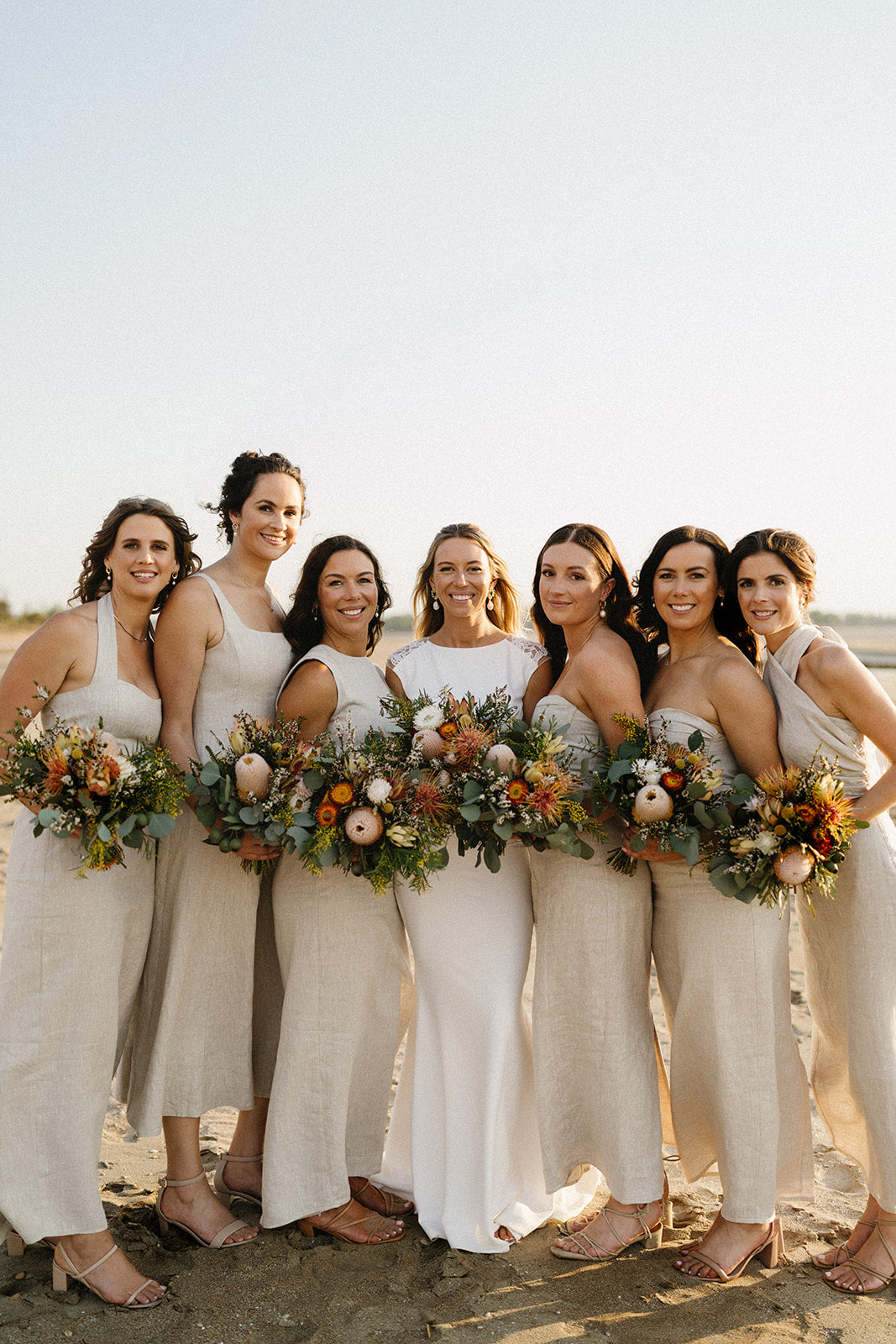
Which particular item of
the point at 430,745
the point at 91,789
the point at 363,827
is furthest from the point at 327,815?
the point at 91,789

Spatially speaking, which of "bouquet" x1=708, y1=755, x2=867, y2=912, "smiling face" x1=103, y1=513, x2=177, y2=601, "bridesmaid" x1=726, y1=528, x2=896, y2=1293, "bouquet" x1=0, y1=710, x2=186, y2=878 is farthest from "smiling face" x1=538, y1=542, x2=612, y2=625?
"bouquet" x1=0, y1=710, x2=186, y2=878

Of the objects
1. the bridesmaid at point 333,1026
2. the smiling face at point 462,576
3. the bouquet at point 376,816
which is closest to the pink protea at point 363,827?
the bouquet at point 376,816

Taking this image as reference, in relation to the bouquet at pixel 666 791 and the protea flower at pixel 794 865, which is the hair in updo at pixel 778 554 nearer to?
the bouquet at pixel 666 791

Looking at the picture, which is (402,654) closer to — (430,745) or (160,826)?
(430,745)

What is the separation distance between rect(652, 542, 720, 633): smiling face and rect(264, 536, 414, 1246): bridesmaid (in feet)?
4.86

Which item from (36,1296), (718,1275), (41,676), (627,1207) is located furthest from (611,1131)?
(41,676)

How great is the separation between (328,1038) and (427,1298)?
1.14m

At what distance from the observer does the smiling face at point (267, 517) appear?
4.99m

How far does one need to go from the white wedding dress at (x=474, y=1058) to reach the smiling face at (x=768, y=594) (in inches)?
62.1

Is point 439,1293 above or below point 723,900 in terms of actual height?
below

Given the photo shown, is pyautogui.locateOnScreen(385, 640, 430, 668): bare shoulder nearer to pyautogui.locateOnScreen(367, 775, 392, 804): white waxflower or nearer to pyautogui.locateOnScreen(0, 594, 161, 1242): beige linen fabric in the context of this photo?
pyautogui.locateOnScreen(367, 775, 392, 804): white waxflower

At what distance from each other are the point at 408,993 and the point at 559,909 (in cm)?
98

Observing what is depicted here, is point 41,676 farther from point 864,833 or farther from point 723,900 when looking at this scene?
point 864,833

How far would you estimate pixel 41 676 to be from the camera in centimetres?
427
